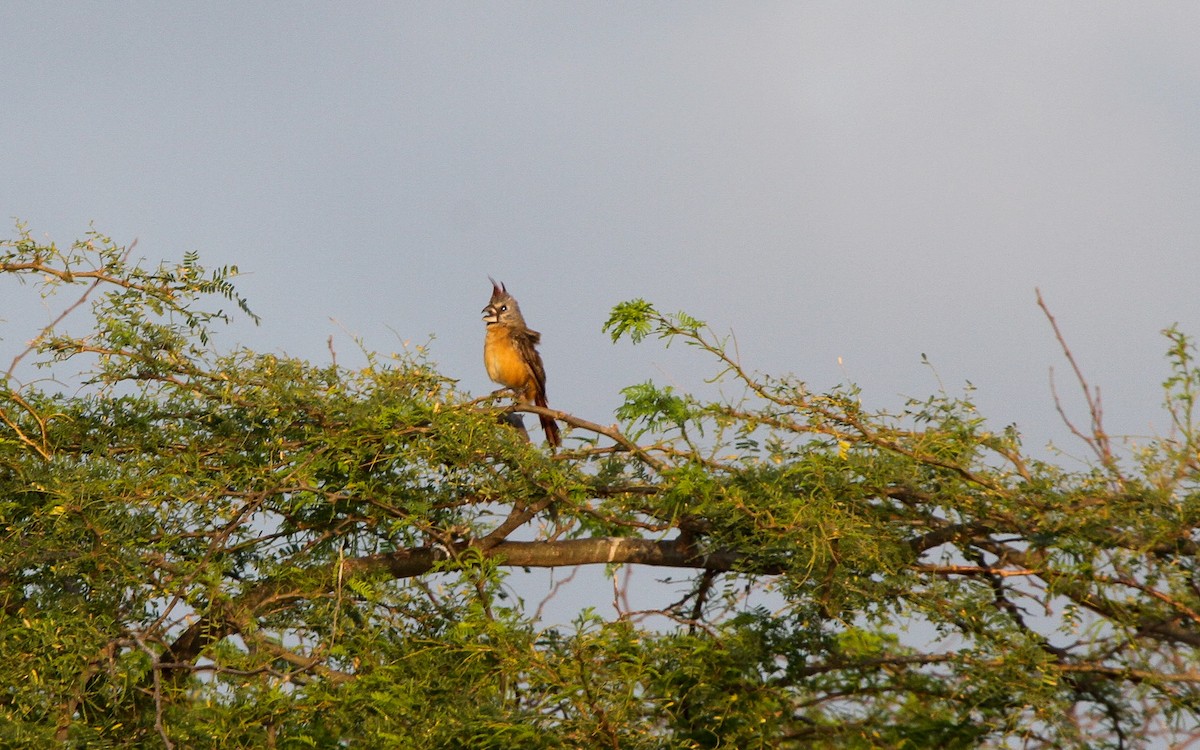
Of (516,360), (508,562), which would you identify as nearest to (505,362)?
(516,360)

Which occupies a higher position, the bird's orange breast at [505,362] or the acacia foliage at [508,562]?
the bird's orange breast at [505,362]

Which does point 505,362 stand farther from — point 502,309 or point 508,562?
point 508,562

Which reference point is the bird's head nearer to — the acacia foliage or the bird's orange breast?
the bird's orange breast

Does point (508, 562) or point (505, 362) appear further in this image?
point (505, 362)

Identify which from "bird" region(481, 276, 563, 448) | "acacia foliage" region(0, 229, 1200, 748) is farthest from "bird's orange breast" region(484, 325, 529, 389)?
"acacia foliage" region(0, 229, 1200, 748)

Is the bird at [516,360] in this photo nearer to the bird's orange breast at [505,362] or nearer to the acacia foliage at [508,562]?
the bird's orange breast at [505,362]

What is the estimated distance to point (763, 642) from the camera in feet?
15.9

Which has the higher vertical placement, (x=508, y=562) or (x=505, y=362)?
(x=505, y=362)

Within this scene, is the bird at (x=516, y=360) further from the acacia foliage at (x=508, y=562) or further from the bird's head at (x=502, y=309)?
the acacia foliage at (x=508, y=562)

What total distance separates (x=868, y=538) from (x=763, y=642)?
513 mm

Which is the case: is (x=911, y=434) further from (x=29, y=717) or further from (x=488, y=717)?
(x=29, y=717)

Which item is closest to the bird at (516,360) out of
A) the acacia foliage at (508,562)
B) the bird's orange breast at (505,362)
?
the bird's orange breast at (505,362)

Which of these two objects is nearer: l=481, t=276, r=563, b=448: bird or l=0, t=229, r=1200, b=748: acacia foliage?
l=0, t=229, r=1200, b=748: acacia foliage

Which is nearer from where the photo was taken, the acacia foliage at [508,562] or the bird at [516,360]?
the acacia foliage at [508,562]
